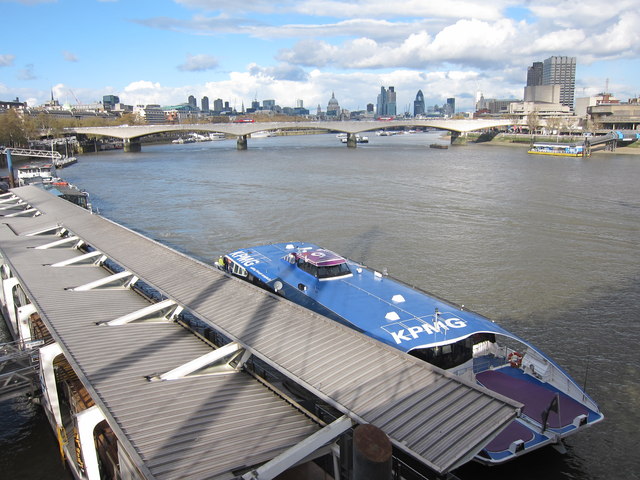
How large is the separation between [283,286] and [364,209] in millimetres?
17578

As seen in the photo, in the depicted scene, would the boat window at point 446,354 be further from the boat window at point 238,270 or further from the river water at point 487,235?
the boat window at point 238,270

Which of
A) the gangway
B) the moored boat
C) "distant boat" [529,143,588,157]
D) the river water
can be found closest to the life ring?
the river water

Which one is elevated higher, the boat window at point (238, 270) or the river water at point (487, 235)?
the boat window at point (238, 270)

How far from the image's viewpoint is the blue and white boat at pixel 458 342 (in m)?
8.33

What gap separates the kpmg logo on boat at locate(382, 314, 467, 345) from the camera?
9.04m

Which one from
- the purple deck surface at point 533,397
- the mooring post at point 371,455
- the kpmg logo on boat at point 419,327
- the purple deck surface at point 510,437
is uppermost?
the mooring post at point 371,455

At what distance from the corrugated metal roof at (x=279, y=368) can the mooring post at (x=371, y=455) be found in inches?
35.0

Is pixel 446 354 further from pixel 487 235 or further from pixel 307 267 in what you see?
pixel 487 235

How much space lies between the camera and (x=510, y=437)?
8.11 m

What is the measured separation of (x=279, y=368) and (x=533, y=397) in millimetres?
5133

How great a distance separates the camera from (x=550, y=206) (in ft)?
95.5

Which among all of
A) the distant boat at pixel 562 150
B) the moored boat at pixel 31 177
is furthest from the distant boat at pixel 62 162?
the distant boat at pixel 562 150

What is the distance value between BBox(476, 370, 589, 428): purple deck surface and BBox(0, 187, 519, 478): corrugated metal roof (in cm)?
369

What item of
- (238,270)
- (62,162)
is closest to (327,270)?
(238,270)
